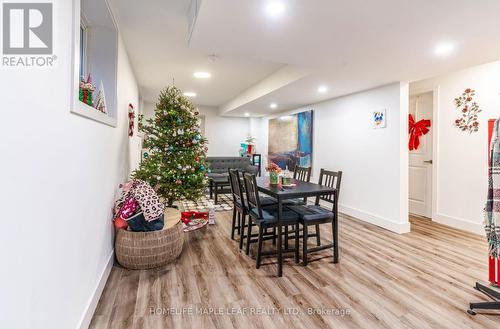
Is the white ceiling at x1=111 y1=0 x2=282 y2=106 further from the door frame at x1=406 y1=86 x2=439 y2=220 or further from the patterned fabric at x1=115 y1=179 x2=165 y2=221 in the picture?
the door frame at x1=406 y1=86 x2=439 y2=220

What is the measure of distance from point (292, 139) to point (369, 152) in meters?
2.42

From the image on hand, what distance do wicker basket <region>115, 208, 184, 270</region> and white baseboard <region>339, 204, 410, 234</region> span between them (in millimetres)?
3000

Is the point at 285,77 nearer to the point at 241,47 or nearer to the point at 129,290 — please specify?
the point at 241,47

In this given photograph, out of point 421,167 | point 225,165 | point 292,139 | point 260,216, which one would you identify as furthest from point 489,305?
point 225,165

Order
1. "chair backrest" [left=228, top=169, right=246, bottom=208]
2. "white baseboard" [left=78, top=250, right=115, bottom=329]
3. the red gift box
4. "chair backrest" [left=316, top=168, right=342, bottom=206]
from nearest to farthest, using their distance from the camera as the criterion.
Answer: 1. "white baseboard" [left=78, top=250, right=115, bottom=329]
2. "chair backrest" [left=316, top=168, right=342, bottom=206]
3. "chair backrest" [left=228, top=169, right=246, bottom=208]
4. the red gift box

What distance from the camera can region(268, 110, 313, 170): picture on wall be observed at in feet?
18.6

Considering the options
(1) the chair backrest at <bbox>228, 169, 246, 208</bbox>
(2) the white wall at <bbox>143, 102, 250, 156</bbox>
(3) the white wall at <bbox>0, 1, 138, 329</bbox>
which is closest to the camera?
(3) the white wall at <bbox>0, 1, 138, 329</bbox>

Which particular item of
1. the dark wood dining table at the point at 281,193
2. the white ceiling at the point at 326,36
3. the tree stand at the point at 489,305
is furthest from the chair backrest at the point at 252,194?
the tree stand at the point at 489,305

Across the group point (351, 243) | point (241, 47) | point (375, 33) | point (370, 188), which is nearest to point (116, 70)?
point (241, 47)

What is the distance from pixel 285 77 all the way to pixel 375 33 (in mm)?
1875

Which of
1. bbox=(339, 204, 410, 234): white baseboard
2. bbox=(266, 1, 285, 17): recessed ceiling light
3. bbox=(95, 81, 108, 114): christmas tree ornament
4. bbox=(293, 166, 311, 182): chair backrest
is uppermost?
bbox=(266, 1, 285, 17): recessed ceiling light

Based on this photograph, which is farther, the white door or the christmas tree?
the white door

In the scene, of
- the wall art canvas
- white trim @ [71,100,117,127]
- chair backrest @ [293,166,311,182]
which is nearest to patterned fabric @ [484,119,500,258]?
chair backrest @ [293,166,311,182]

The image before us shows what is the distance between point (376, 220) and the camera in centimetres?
396
